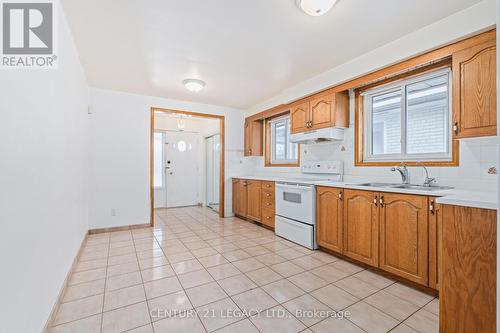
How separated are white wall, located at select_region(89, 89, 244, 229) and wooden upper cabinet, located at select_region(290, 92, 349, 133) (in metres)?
2.55

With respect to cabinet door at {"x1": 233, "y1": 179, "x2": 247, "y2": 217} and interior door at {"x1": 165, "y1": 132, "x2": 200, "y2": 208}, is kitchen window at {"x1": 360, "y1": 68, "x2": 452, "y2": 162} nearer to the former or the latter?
cabinet door at {"x1": 233, "y1": 179, "x2": 247, "y2": 217}

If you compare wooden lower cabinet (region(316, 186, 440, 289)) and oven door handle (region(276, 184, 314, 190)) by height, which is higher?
oven door handle (region(276, 184, 314, 190))

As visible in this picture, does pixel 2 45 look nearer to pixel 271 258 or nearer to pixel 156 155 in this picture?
pixel 271 258

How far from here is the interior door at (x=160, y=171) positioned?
5.77 metres

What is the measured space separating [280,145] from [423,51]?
110 inches

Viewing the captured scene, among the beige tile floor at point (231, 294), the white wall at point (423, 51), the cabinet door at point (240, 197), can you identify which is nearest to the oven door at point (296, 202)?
the beige tile floor at point (231, 294)

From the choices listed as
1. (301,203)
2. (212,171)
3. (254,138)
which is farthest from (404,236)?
(212,171)

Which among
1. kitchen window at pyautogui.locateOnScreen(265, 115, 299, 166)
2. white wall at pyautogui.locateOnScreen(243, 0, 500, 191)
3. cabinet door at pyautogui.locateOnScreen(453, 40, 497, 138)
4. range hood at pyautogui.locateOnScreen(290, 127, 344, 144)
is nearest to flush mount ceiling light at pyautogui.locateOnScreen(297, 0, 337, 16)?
white wall at pyautogui.locateOnScreen(243, 0, 500, 191)

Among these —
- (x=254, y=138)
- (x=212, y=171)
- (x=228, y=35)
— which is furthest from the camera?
(x=212, y=171)

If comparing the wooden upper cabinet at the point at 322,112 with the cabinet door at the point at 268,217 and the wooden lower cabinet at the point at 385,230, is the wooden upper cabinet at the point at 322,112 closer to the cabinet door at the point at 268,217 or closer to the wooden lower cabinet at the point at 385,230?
the wooden lower cabinet at the point at 385,230

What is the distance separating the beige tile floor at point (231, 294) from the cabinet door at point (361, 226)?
173 millimetres

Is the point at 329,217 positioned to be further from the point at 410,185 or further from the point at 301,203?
the point at 410,185

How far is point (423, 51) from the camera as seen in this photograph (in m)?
2.17

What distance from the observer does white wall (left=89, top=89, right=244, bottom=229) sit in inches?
148
